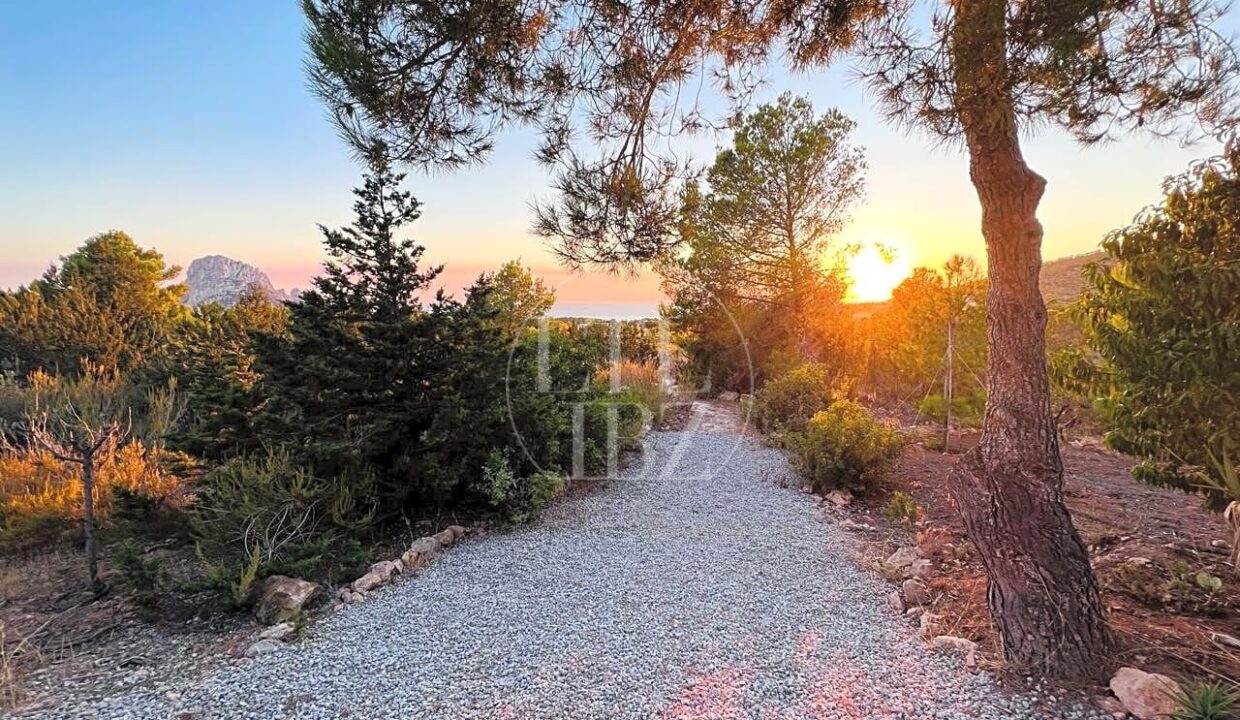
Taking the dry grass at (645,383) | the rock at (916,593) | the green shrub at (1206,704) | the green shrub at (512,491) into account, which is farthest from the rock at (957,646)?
the dry grass at (645,383)

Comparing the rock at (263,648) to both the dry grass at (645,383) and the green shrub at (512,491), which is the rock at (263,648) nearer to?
the green shrub at (512,491)

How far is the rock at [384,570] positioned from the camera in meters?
3.07

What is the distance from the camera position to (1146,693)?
168cm

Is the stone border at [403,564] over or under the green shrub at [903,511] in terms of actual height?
under

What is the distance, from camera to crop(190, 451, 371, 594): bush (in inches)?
115

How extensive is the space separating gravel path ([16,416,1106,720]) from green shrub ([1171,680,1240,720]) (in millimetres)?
373

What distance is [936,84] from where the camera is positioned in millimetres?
1917

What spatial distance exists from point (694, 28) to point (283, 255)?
15.1ft

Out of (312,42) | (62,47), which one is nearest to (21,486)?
(62,47)

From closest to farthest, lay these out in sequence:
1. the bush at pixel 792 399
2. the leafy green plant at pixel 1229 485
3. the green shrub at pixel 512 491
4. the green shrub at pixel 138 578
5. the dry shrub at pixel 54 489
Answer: the leafy green plant at pixel 1229 485
the green shrub at pixel 138 578
the dry shrub at pixel 54 489
the green shrub at pixel 512 491
the bush at pixel 792 399

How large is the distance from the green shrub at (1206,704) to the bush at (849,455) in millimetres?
3049

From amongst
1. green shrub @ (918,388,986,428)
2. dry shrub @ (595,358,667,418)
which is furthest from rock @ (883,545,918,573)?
dry shrub @ (595,358,667,418)

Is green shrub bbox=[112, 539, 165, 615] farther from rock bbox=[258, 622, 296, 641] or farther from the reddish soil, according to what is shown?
the reddish soil

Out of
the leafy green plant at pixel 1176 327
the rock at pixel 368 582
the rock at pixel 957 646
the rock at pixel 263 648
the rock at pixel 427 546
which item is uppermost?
the leafy green plant at pixel 1176 327
